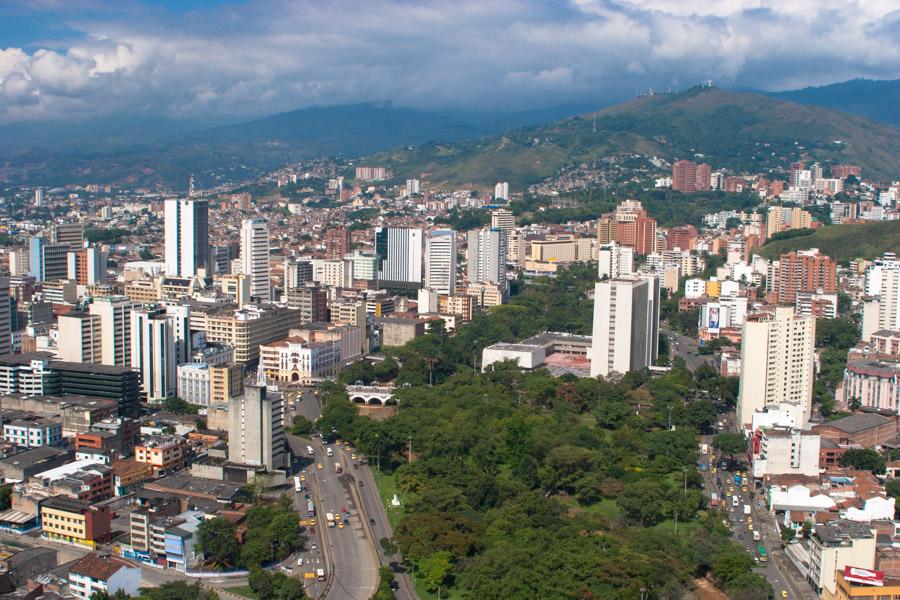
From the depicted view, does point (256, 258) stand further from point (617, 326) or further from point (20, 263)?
point (617, 326)

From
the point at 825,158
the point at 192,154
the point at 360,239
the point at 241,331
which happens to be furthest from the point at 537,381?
the point at 192,154

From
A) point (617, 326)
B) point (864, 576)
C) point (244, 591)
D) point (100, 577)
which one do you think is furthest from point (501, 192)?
point (100, 577)

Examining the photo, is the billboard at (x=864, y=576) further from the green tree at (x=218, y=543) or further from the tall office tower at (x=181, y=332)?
the tall office tower at (x=181, y=332)

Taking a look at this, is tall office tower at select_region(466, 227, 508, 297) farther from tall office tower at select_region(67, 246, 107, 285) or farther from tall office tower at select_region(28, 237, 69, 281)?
tall office tower at select_region(28, 237, 69, 281)

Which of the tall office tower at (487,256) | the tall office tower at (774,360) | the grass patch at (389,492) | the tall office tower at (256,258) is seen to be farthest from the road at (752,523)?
the tall office tower at (487,256)

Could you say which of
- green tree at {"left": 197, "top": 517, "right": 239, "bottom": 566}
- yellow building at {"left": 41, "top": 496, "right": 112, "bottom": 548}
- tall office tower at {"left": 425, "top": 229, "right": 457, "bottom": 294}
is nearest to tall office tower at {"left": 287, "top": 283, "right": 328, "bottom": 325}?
tall office tower at {"left": 425, "top": 229, "right": 457, "bottom": 294}
